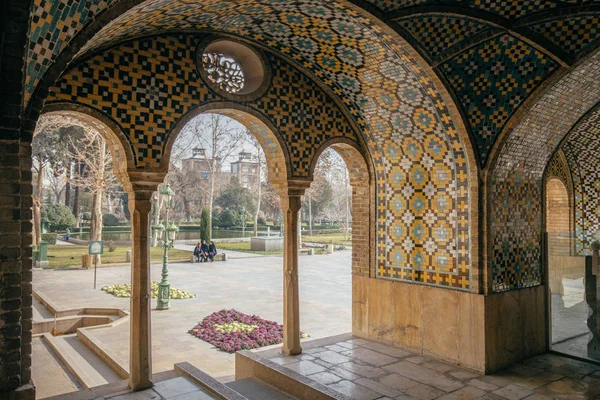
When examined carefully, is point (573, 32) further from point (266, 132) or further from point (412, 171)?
point (266, 132)

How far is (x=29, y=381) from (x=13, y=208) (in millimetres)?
1131

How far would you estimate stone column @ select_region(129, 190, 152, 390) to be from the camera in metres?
5.20

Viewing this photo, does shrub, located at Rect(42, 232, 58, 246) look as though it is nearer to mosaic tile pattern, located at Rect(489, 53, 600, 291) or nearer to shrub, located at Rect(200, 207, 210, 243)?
shrub, located at Rect(200, 207, 210, 243)

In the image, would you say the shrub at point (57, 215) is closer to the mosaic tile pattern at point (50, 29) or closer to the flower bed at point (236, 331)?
the flower bed at point (236, 331)

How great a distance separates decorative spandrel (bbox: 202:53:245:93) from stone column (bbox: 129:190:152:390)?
1.83 metres

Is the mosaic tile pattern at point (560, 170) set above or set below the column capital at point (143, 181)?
above

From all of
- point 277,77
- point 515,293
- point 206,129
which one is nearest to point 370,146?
point 277,77

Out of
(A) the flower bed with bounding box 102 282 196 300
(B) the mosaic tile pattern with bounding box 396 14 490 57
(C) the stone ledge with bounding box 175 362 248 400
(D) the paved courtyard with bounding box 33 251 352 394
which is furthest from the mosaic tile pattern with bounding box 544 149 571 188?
(A) the flower bed with bounding box 102 282 196 300

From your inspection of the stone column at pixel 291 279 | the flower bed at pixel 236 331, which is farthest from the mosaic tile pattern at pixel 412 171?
the flower bed at pixel 236 331

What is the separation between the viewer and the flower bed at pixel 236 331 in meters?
8.79

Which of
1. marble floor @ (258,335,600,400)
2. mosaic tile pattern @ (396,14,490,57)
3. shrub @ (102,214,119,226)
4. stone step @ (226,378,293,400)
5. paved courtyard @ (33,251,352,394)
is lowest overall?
paved courtyard @ (33,251,352,394)

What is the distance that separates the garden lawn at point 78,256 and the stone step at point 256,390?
16.3 meters

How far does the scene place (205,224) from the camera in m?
23.0

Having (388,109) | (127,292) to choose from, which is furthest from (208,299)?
(388,109)
